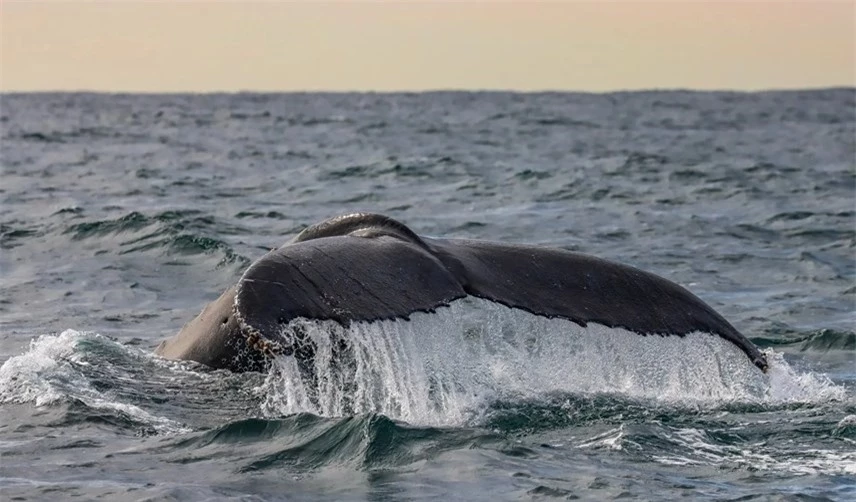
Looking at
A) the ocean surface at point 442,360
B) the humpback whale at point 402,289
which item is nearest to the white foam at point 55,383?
the ocean surface at point 442,360

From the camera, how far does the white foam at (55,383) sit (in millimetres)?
6453

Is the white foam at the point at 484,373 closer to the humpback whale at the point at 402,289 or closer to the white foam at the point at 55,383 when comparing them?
the humpback whale at the point at 402,289

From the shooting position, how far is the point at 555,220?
16375 mm

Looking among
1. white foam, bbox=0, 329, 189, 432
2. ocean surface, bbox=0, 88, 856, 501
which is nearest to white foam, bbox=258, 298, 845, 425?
ocean surface, bbox=0, 88, 856, 501

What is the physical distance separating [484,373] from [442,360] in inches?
59.1

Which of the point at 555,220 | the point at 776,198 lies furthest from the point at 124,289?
the point at 776,198

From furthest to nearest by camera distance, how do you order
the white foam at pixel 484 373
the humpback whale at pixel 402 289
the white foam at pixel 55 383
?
the white foam at pixel 55 383
the white foam at pixel 484 373
the humpback whale at pixel 402 289

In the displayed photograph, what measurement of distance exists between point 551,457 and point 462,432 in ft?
1.33

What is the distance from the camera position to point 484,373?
24.3ft

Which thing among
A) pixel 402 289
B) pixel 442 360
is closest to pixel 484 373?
pixel 442 360

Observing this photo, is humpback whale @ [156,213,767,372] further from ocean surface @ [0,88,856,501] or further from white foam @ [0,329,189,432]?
white foam @ [0,329,189,432]

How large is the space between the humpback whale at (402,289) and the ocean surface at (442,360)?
4.0 inches

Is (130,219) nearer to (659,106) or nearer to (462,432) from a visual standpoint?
(462,432)

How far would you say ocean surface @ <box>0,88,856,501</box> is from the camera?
560 cm
